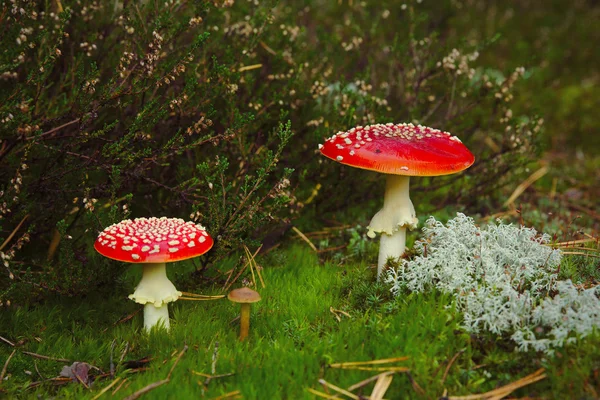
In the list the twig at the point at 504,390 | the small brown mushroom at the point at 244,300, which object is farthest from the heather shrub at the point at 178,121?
the twig at the point at 504,390

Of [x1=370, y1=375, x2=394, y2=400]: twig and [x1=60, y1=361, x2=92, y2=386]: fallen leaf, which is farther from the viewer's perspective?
[x1=60, y1=361, x2=92, y2=386]: fallen leaf

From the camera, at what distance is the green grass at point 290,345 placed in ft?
9.73

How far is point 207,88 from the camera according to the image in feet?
13.8

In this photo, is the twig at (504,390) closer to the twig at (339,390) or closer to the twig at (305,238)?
the twig at (339,390)

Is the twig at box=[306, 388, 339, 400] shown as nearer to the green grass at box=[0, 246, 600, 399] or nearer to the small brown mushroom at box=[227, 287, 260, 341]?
the green grass at box=[0, 246, 600, 399]

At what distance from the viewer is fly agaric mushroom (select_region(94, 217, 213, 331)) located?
10.5 feet

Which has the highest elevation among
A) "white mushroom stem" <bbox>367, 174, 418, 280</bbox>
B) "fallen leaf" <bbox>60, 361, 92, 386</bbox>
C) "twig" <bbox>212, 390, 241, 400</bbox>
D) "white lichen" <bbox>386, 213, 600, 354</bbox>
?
"white mushroom stem" <bbox>367, 174, 418, 280</bbox>

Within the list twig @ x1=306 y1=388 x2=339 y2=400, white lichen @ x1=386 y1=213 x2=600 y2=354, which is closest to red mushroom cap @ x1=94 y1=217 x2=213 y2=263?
twig @ x1=306 y1=388 x2=339 y2=400

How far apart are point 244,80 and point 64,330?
2.33 metres

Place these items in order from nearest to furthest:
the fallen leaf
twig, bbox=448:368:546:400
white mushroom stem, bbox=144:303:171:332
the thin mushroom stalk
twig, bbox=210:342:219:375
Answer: twig, bbox=448:368:546:400
twig, bbox=210:342:219:375
the fallen leaf
the thin mushroom stalk
white mushroom stem, bbox=144:303:171:332

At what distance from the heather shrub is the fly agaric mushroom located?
303mm

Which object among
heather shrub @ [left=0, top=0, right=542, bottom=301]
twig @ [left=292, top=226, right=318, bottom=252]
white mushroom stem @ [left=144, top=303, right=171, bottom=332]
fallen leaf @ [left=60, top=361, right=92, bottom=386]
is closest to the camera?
fallen leaf @ [left=60, top=361, right=92, bottom=386]

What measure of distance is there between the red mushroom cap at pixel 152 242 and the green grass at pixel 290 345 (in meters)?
0.55

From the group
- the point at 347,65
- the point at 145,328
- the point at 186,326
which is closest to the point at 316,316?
the point at 186,326
